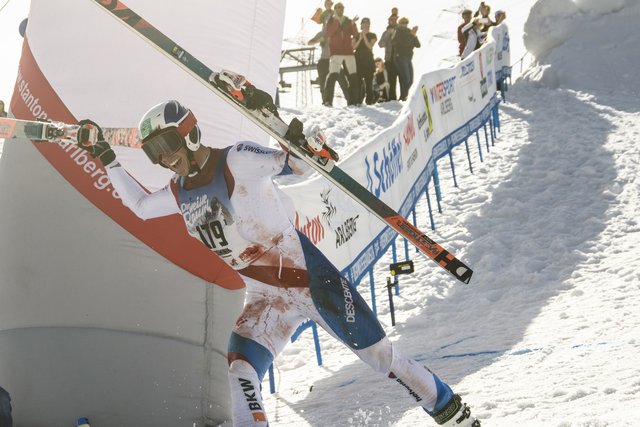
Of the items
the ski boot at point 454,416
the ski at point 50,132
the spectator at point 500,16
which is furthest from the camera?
the spectator at point 500,16

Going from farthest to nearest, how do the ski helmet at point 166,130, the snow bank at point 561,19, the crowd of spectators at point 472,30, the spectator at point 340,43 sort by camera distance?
the snow bank at point 561,19 < the crowd of spectators at point 472,30 < the spectator at point 340,43 < the ski helmet at point 166,130

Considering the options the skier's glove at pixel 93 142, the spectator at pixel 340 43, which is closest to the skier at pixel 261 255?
the skier's glove at pixel 93 142

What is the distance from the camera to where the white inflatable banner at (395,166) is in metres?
6.53

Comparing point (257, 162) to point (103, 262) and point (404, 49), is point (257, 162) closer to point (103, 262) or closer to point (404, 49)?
point (103, 262)

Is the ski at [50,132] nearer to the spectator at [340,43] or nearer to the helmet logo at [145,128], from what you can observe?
the helmet logo at [145,128]

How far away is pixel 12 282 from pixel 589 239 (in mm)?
6102

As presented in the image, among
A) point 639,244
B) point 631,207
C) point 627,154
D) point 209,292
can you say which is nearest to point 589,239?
point 639,244

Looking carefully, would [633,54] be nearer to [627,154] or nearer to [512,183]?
[627,154]

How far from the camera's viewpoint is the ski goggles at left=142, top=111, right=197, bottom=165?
13.9 ft

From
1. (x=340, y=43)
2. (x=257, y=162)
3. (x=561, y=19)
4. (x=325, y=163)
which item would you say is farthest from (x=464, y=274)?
(x=561, y=19)

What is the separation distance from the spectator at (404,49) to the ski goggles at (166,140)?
37.5 ft

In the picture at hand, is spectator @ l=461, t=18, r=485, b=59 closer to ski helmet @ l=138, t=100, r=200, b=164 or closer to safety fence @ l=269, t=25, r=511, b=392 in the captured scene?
A: safety fence @ l=269, t=25, r=511, b=392

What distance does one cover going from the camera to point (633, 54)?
17828mm

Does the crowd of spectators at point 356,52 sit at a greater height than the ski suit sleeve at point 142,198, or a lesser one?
lesser
